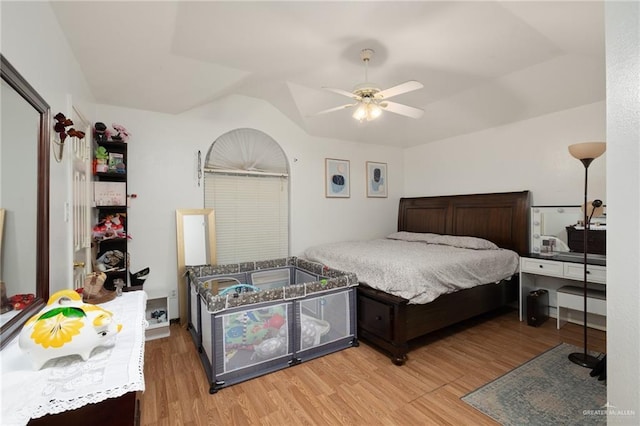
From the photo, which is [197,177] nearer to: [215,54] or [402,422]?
[215,54]

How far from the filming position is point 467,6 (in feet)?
6.57

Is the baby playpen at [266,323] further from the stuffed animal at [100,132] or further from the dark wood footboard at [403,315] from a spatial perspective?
the stuffed animal at [100,132]

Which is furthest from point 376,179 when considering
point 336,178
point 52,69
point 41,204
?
point 41,204

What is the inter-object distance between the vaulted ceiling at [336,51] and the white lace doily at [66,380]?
75.8 inches

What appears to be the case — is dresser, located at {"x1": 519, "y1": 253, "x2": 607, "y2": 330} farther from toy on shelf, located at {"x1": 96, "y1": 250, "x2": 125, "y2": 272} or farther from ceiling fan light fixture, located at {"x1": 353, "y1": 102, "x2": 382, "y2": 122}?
toy on shelf, located at {"x1": 96, "y1": 250, "x2": 125, "y2": 272}

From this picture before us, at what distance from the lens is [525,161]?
3764mm

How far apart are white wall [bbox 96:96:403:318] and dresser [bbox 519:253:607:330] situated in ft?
7.61

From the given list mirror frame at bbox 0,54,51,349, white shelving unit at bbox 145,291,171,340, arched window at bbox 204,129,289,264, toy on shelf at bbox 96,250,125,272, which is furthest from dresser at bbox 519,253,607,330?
toy on shelf at bbox 96,250,125,272

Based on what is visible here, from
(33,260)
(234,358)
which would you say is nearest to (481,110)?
(234,358)

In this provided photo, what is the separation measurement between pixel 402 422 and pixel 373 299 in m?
1.04

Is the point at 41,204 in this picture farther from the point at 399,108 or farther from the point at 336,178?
the point at 336,178

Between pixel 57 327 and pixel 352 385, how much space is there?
6.07 ft

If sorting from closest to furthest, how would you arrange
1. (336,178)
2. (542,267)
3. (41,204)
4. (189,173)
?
(41,204) → (542,267) → (189,173) → (336,178)

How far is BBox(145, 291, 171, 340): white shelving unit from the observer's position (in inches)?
116
